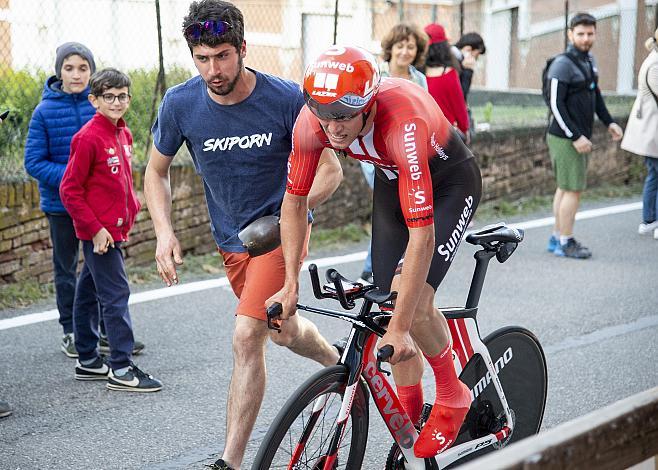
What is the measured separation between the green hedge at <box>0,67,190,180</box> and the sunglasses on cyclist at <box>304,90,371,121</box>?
4.79 m

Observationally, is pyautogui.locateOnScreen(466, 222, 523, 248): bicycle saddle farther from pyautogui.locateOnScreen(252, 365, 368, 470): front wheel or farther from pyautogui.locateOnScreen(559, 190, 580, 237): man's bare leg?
pyautogui.locateOnScreen(559, 190, 580, 237): man's bare leg

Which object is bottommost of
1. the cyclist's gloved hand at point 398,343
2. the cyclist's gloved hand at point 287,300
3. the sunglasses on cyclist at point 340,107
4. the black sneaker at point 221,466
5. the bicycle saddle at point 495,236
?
the black sneaker at point 221,466

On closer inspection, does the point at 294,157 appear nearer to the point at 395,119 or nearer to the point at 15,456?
the point at 395,119

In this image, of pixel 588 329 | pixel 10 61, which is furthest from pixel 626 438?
pixel 10 61

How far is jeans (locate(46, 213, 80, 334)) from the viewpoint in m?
6.11

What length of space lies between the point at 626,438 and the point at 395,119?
163cm

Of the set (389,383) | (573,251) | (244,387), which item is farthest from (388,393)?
(573,251)

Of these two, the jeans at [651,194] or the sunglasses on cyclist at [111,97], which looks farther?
the jeans at [651,194]

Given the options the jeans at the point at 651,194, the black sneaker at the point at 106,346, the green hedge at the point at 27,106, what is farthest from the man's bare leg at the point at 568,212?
the black sneaker at the point at 106,346

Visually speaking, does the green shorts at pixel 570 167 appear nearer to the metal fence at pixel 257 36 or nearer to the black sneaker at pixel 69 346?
the metal fence at pixel 257 36

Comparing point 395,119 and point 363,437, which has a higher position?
point 395,119

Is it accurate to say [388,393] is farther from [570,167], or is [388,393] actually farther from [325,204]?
[325,204]

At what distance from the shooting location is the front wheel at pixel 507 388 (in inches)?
164

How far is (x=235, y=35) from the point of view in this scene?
4.22 meters
